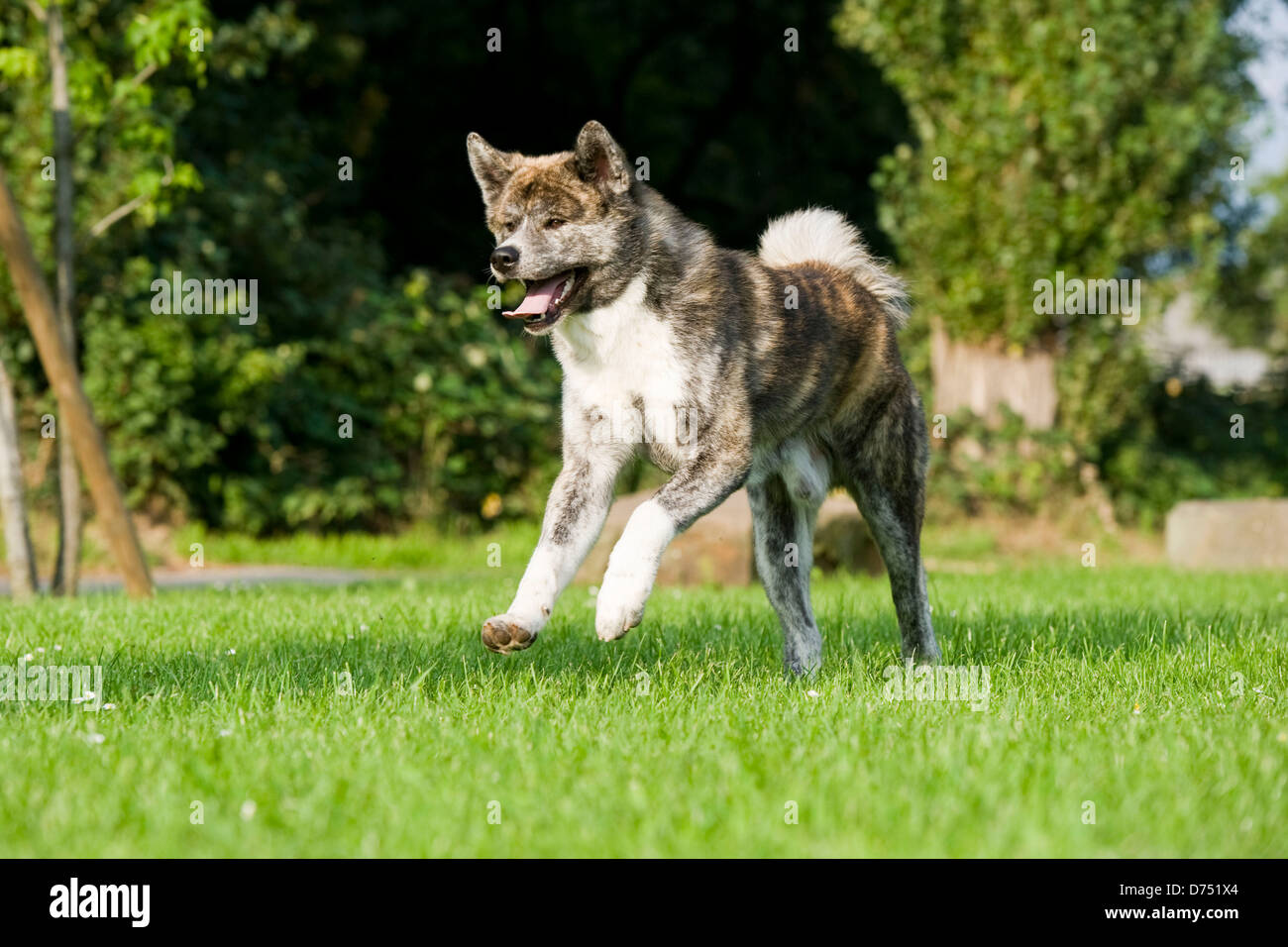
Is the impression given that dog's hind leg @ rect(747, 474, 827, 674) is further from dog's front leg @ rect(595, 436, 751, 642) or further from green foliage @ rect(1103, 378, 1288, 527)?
green foliage @ rect(1103, 378, 1288, 527)

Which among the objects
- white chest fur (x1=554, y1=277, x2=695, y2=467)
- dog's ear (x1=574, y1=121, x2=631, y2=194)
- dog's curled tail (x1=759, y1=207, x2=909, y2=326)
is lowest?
white chest fur (x1=554, y1=277, x2=695, y2=467)

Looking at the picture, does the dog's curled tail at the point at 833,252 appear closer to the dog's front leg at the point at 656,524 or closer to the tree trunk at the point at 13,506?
the dog's front leg at the point at 656,524

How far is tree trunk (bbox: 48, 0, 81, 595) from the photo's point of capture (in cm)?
880

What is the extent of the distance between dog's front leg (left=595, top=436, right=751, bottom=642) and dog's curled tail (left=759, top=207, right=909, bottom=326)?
4.73ft

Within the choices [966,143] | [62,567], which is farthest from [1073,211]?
[62,567]

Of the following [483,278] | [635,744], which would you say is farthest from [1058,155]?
[635,744]

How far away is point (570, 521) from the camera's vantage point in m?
4.84

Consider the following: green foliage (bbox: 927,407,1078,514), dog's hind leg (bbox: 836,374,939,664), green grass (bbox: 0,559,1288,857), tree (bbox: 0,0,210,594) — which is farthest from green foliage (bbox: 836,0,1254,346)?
dog's hind leg (bbox: 836,374,939,664)

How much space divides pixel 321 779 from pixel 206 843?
0.46 m

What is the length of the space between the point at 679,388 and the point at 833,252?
159cm

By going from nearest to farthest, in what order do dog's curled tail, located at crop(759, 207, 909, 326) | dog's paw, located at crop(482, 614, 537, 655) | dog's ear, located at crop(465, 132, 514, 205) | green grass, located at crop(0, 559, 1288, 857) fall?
1. green grass, located at crop(0, 559, 1288, 857)
2. dog's paw, located at crop(482, 614, 537, 655)
3. dog's ear, located at crop(465, 132, 514, 205)
4. dog's curled tail, located at crop(759, 207, 909, 326)

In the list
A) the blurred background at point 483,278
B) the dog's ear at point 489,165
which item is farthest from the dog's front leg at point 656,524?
the blurred background at point 483,278

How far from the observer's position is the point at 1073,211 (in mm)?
13195

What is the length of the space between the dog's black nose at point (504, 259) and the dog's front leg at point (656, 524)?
0.87 m
